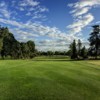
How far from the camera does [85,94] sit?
1209cm

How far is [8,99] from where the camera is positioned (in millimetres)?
10586

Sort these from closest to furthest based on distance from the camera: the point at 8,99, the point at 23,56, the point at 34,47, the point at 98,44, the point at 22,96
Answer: the point at 8,99 < the point at 22,96 < the point at 98,44 < the point at 23,56 < the point at 34,47

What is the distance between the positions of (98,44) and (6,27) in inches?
1776

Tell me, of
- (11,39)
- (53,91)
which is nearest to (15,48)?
(11,39)

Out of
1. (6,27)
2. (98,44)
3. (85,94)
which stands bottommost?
(85,94)

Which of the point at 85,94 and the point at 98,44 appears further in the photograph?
the point at 98,44

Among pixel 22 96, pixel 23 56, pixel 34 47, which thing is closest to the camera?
pixel 22 96

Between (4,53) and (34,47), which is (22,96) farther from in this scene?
(34,47)

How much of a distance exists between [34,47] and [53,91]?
130 meters

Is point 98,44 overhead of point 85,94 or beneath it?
overhead

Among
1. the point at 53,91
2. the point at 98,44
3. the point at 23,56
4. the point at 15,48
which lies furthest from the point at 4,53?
the point at 53,91

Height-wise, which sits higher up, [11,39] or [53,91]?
[11,39]

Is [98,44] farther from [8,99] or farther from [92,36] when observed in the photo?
[8,99]

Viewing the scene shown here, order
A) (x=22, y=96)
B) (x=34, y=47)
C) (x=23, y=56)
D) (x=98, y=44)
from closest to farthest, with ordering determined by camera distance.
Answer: (x=22, y=96) < (x=98, y=44) < (x=23, y=56) < (x=34, y=47)
